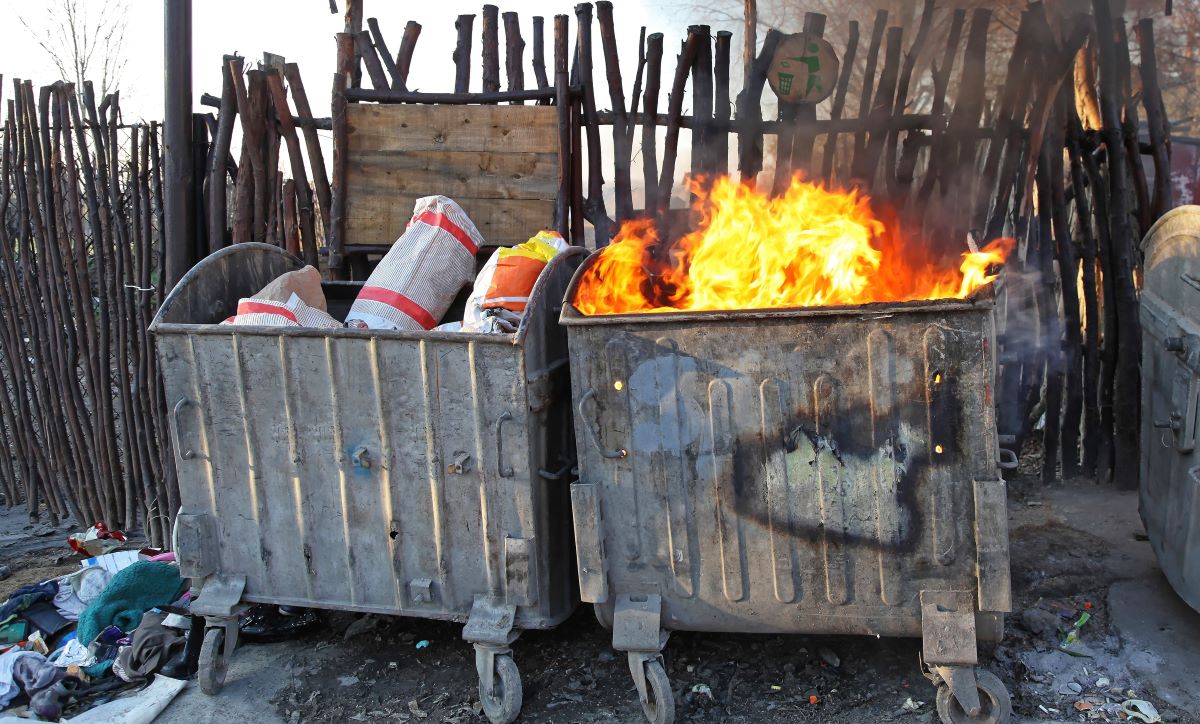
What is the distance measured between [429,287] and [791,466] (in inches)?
73.2

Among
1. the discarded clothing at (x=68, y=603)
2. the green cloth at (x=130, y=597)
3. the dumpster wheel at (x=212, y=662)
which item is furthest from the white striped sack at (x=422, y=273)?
the discarded clothing at (x=68, y=603)

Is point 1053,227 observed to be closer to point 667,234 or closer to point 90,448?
point 667,234

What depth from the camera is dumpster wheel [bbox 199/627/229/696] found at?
12.6 ft

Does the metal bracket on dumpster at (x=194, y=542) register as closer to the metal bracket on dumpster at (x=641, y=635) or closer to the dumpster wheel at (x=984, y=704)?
the metal bracket on dumpster at (x=641, y=635)

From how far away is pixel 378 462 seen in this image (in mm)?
3723

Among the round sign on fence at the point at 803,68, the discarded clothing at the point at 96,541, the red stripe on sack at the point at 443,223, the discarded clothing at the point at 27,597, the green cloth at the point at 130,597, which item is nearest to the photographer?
the green cloth at the point at 130,597

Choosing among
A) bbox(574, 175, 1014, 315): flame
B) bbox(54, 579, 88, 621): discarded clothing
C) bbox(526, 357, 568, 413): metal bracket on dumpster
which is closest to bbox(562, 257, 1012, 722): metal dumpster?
bbox(526, 357, 568, 413): metal bracket on dumpster

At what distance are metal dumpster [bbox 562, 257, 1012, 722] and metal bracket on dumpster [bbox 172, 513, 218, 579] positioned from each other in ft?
5.29

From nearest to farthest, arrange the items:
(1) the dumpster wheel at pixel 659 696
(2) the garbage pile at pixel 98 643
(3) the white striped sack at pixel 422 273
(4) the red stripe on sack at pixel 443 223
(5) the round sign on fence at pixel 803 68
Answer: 1. (1) the dumpster wheel at pixel 659 696
2. (2) the garbage pile at pixel 98 643
3. (3) the white striped sack at pixel 422 273
4. (4) the red stripe on sack at pixel 443 223
5. (5) the round sign on fence at pixel 803 68

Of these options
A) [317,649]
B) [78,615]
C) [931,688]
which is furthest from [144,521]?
[931,688]

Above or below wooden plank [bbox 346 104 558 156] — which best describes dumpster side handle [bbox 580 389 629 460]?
below

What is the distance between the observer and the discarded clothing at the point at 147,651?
13.1 feet

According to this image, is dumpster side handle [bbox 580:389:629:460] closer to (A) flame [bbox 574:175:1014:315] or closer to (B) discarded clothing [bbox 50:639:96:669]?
(A) flame [bbox 574:175:1014:315]

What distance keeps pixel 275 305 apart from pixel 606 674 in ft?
6.71
